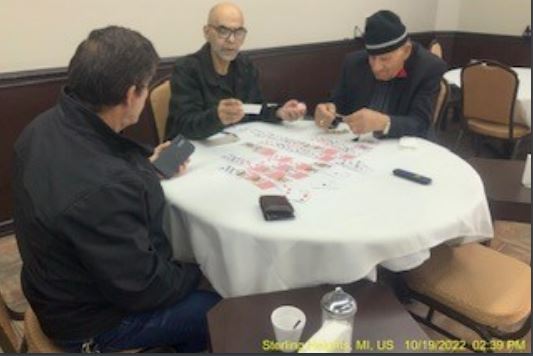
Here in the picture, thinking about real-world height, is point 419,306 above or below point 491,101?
below

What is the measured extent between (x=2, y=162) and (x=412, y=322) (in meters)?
2.31

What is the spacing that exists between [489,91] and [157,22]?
7.55ft

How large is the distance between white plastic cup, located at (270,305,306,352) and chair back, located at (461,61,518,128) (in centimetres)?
281

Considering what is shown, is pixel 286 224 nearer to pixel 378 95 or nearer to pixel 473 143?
pixel 378 95

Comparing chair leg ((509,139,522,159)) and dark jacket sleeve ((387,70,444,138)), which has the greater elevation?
dark jacket sleeve ((387,70,444,138))

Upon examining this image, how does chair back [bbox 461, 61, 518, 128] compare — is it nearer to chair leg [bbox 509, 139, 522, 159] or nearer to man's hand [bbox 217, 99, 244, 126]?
chair leg [bbox 509, 139, 522, 159]

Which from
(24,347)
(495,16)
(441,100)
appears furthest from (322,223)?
(495,16)

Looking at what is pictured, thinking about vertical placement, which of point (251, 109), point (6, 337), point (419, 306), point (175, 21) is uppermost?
point (175, 21)

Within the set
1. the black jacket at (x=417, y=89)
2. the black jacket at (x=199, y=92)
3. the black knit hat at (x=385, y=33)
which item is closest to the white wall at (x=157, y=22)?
the black jacket at (x=199, y=92)

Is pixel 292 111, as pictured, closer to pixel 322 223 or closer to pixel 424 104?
pixel 424 104

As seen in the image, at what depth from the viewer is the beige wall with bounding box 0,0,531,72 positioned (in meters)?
2.46

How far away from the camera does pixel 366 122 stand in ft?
6.29

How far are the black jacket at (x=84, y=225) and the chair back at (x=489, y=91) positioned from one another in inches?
111

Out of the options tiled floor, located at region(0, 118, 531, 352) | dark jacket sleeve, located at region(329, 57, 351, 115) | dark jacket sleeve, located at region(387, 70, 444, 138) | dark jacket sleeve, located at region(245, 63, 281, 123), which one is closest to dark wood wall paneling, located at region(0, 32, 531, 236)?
tiled floor, located at region(0, 118, 531, 352)
